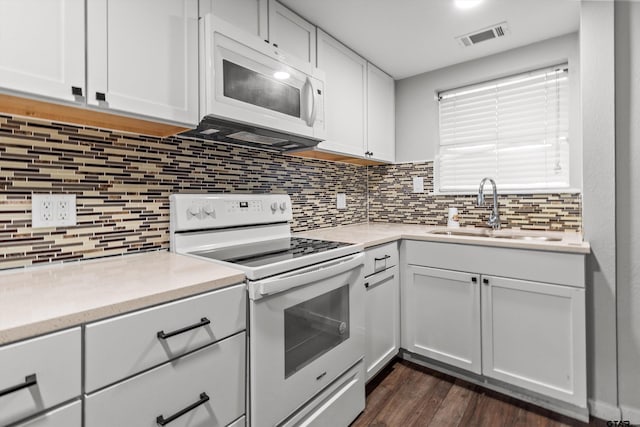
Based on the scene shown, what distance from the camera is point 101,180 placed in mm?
1377

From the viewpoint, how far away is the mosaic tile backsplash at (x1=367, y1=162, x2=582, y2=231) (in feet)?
7.22

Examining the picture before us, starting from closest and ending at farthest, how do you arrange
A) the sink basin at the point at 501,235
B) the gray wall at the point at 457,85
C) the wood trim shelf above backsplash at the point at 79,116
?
the wood trim shelf above backsplash at the point at 79,116, the sink basin at the point at 501,235, the gray wall at the point at 457,85

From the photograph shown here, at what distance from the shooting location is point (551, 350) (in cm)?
174

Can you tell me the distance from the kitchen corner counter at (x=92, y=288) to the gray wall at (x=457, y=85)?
2.20 metres

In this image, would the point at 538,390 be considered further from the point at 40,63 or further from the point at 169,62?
the point at 40,63

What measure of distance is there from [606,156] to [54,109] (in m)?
2.50

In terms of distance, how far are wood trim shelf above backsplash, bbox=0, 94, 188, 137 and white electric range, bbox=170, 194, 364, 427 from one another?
33 cm

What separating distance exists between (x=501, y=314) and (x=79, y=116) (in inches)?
89.9

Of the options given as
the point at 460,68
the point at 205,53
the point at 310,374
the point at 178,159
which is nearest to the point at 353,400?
the point at 310,374

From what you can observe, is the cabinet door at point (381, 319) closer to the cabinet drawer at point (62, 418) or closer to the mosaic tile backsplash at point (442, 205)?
the mosaic tile backsplash at point (442, 205)

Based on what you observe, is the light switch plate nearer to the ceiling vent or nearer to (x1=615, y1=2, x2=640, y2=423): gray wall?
the ceiling vent

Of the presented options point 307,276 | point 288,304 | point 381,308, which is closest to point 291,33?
point 307,276

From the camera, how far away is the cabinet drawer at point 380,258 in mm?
1918

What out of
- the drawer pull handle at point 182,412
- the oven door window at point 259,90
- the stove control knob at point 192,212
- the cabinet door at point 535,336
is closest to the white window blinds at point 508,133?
the cabinet door at point 535,336
